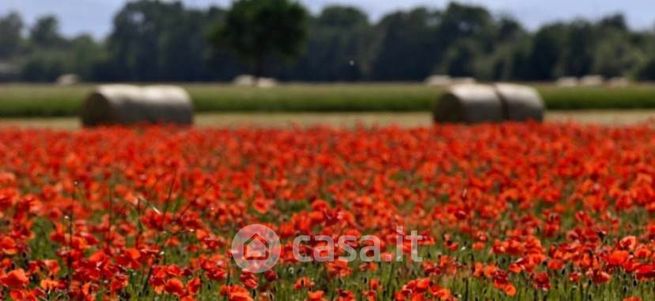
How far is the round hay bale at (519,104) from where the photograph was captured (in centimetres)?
3011

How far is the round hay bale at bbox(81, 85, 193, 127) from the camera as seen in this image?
29109 millimetres

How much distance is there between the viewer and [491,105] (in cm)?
3022

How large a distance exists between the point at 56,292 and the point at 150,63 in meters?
170

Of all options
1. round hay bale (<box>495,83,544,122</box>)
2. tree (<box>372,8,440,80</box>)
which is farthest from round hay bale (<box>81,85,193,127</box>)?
tree (<box>372,8,440,80</box>)

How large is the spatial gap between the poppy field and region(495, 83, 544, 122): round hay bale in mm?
12294

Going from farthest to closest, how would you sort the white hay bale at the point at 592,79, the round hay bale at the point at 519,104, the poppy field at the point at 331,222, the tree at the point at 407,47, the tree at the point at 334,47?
1. the tree at the point at 334,47
2. the tree at the point at 407,47
3. the white hay bale at the point at 592,79
4. the round hay bale at the point at 519,104
5. the poppy field at the point at 331,222

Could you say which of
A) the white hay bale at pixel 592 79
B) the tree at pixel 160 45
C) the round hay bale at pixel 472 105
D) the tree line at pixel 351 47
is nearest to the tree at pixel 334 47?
the tree line at pixel 351 47

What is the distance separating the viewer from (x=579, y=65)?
117188mm

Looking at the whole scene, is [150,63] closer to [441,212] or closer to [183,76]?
[183,76]

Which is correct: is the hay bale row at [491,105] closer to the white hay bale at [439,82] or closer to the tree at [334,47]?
the white hay bale at [439,82]

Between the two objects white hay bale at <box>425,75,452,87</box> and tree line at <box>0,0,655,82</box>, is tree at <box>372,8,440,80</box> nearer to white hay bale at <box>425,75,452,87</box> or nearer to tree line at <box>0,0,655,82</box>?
tree line at <box>0,0,655,82</box>

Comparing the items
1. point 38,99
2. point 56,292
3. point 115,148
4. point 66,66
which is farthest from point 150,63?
point 56,292

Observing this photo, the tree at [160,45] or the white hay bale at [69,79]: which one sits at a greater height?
the tree at [160,45]

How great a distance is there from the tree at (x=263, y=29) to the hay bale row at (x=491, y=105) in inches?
2591
